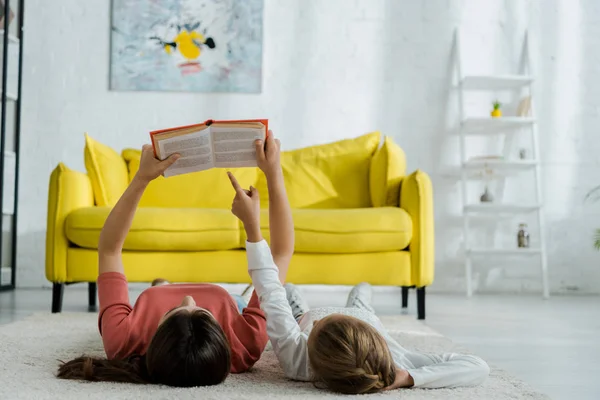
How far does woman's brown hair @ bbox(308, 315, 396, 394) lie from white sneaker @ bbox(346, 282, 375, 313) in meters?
0.91

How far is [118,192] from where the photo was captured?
11.1 ft

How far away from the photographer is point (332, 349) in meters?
1.35

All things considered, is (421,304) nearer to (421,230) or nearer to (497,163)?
(421,230)

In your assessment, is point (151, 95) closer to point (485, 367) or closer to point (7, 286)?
point (7, 286)

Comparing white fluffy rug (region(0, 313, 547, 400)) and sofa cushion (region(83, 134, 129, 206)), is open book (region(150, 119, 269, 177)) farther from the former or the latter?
sofa cushion (region(83, 134, 129, 206))

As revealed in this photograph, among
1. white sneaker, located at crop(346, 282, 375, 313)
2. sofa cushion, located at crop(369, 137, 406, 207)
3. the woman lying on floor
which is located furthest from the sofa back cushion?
the woman lying on floor

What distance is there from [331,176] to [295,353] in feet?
6.96

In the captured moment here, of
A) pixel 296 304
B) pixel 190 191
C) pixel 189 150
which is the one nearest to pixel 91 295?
pixel 190 191

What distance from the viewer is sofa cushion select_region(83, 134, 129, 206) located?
3.26 m

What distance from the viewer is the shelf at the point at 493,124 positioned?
4367 mm

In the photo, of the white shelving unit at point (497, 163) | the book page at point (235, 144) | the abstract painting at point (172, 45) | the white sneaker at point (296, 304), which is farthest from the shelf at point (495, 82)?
the book page at point (235, 144)

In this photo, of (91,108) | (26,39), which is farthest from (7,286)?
(26,39)

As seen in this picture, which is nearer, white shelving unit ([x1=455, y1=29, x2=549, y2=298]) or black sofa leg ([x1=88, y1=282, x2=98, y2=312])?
black sofa leg ([x1=88, y1=282, x2=98, y2=312])

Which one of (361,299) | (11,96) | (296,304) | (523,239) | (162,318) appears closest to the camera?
(162,318)
